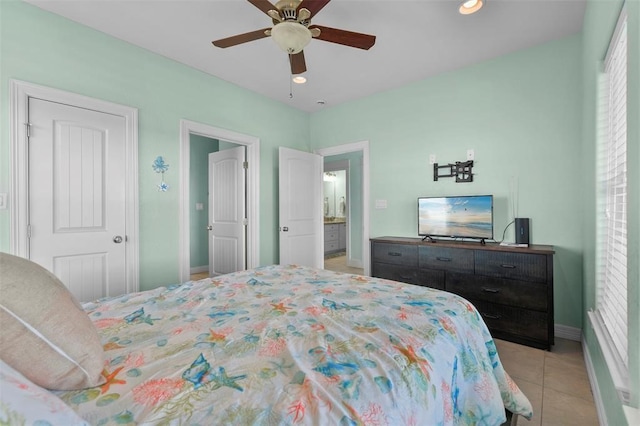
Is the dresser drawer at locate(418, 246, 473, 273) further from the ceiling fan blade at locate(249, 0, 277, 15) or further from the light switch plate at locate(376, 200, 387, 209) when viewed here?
the ceiling fan blade at locate(249, 0, 277, 15)

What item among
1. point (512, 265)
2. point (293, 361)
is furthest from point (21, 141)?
point (512, 265)

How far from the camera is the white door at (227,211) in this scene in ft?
13.3

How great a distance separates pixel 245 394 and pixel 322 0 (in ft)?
6.45

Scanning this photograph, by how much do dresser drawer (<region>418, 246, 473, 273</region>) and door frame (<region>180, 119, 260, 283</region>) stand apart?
2.06 meters

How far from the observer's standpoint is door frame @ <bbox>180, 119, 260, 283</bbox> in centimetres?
324

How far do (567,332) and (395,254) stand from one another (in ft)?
5.50

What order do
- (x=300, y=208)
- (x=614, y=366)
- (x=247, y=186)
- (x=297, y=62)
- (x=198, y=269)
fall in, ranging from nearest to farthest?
(x=614, y=366), (x=297, y=62), (x=247, y=186), (x=300, y=208), (x=198, y=269)

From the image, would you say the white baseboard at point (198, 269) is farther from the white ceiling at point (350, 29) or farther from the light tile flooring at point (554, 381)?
the light tile flooring at point (554, 381)

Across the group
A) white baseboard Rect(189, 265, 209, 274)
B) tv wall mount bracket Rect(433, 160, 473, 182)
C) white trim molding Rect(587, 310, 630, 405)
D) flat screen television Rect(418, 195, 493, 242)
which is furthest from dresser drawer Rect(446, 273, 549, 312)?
white baseboard Rect(189, 265, 209, 274)

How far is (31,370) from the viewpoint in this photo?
0.72 metres

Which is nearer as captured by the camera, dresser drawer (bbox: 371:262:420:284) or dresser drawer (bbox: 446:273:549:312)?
dresser drawer (bbox: 446:273:549:312)

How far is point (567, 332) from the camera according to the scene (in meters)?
2.84

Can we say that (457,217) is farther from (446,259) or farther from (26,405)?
(26,405)

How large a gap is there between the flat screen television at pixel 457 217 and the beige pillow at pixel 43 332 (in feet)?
10.4
